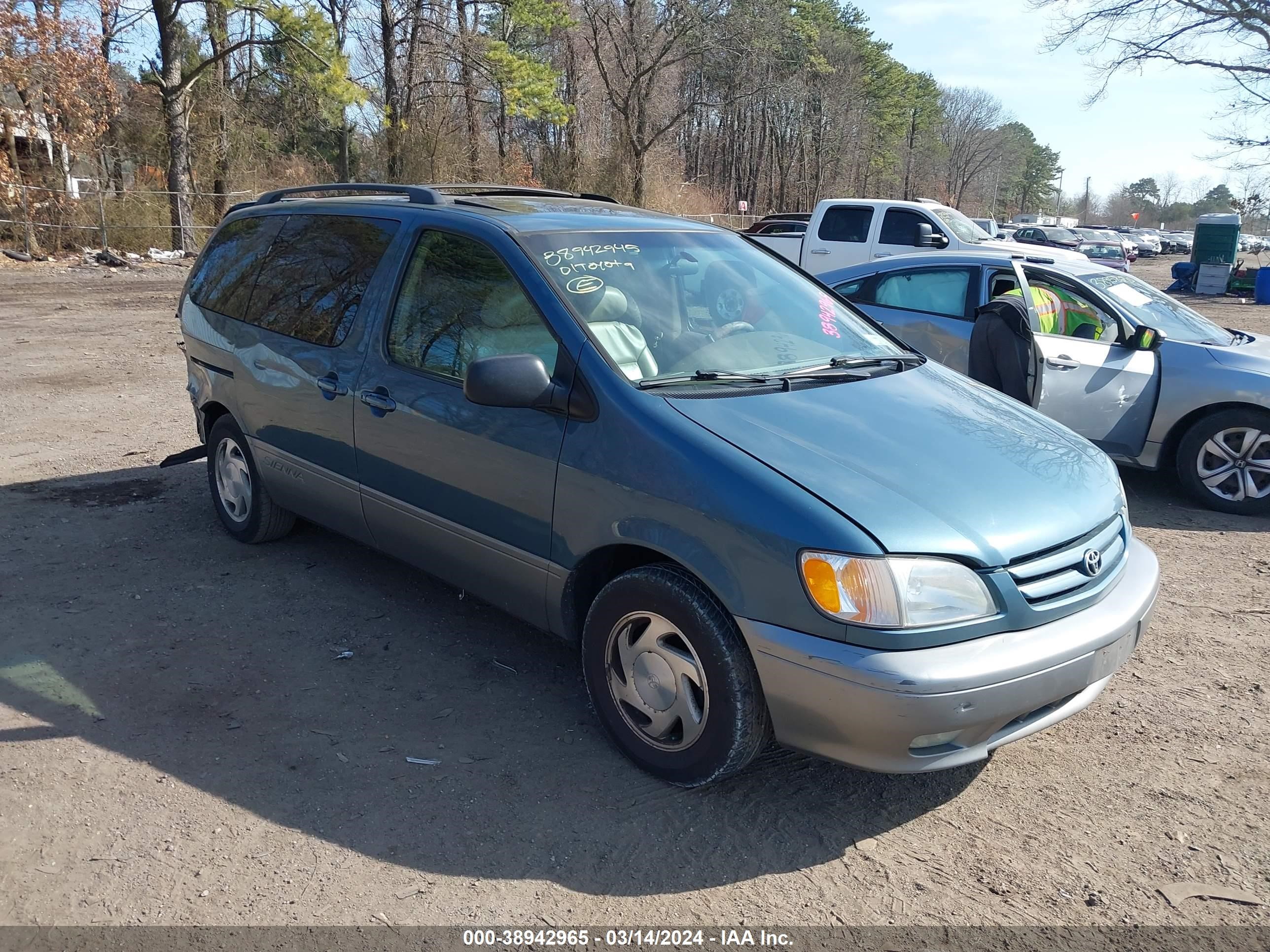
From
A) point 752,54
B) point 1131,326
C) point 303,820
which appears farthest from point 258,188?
point 303,820

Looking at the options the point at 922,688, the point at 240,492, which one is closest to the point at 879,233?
the point at 240,492

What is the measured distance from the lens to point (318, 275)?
4715 mm

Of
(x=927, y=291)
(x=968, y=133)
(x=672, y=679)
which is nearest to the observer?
(x=672, y=679)

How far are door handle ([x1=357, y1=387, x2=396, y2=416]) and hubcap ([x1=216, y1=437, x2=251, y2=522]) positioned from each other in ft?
4.54

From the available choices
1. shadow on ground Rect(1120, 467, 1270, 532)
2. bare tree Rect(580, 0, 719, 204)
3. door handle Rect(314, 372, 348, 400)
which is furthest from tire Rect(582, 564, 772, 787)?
bare tree Rect(580, 0, 719, 204)

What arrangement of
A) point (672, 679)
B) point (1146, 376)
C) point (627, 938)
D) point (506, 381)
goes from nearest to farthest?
point (627, 938) < point (672, 679) < point (506, 381) < point (1146, 376)

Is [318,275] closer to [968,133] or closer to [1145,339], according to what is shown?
[1145,339]

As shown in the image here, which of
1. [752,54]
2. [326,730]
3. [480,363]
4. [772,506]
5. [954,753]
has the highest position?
[752,54]

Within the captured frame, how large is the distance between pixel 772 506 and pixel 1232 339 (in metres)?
5.81

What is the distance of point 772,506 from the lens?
288cm

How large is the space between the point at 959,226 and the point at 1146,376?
350 inches

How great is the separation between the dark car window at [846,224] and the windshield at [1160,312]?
772cm

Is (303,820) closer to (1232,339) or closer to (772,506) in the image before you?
(772,506)

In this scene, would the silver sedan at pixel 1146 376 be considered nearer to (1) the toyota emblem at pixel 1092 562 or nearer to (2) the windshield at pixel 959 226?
(1) the toyota emblem at pixel 1092 562
